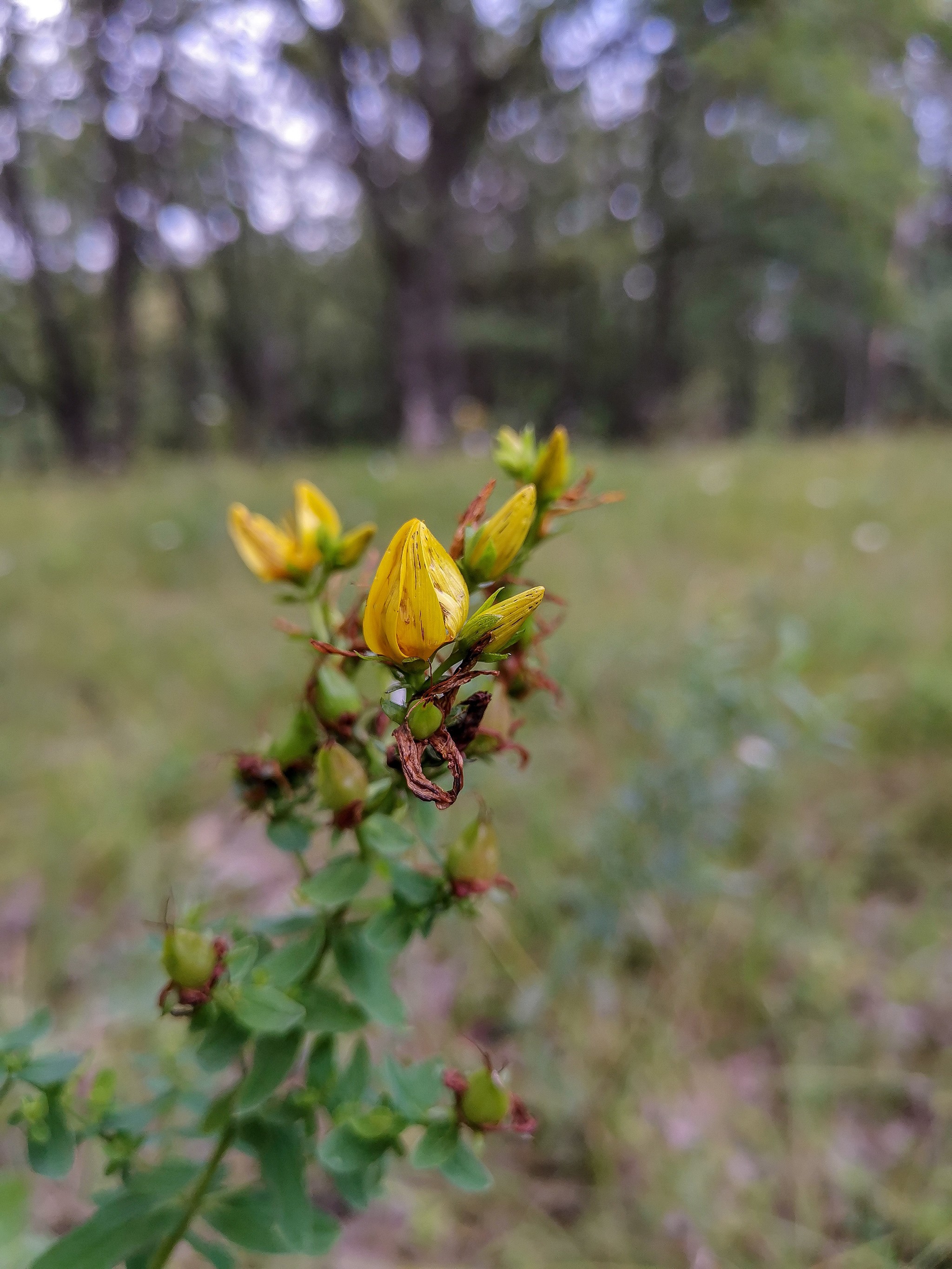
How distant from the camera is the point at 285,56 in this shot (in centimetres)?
659

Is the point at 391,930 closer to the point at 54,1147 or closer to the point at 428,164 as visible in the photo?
the point at 54,1147

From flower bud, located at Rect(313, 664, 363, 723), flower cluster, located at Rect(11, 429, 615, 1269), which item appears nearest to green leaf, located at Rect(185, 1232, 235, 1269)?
flower cluster, located at Rect(11, 429, 615, 1269)

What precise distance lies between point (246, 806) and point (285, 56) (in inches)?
308

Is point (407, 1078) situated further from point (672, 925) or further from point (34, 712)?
point (34, 712)

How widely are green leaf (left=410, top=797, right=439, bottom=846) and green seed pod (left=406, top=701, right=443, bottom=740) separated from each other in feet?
0.52

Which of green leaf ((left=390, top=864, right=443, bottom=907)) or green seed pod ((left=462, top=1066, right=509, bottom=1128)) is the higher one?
green leaf ((left=390, top=864, right=443, bottom=907))

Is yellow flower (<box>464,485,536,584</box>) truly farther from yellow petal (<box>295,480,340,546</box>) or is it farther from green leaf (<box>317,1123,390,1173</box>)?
green leaf (<box>317,1123,390,1173</box>)

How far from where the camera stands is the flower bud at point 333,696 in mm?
488

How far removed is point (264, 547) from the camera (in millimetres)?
597

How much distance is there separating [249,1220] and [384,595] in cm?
49

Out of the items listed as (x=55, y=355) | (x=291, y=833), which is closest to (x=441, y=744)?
(x=291, y=833)

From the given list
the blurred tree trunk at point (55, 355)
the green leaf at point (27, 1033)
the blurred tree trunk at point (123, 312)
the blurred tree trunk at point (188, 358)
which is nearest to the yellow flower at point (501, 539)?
the green leaf at point (27, 1033)

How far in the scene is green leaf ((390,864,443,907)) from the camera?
538 mm

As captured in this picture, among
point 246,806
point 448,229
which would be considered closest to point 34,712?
point 246,806
